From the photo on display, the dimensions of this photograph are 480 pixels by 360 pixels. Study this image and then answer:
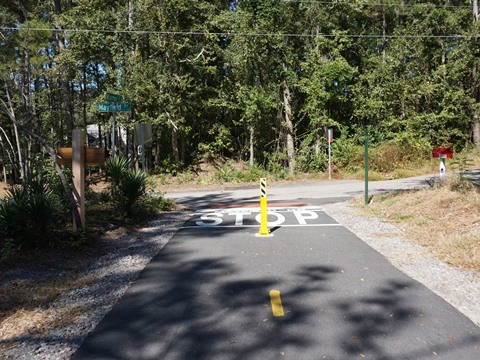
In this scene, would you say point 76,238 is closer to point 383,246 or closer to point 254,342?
point 254,342

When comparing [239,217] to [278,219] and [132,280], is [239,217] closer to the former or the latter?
[278,219]

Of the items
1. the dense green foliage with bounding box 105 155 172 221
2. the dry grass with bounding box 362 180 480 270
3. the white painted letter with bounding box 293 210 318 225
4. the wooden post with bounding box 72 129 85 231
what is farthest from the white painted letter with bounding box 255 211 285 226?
the wooden post with bounding box 72 129 85 231

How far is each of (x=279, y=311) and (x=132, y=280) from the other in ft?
7.84

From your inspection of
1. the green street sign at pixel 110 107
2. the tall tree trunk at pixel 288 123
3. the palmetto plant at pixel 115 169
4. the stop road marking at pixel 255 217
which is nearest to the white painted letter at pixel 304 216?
Answer: the stop road marking at pixel 255 217

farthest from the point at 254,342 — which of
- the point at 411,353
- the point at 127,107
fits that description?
the point at 127,107

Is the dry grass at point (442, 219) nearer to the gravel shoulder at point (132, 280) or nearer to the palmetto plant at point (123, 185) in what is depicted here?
the gravel shoulder at point (132, 280)

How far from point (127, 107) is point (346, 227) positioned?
22.1 ft

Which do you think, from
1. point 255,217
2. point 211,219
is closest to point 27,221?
point 211,219

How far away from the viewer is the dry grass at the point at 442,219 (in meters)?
6.70

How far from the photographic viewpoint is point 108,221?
991 centimetres

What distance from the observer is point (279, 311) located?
4.50 meters

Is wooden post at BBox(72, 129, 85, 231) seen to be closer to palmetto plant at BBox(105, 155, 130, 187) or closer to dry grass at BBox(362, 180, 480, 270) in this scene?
palmetto plant at BBox(105, 155, 130, 187)

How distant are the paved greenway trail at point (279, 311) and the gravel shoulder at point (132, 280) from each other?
173 mm

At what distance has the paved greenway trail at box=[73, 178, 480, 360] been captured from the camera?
3670 millimetres
